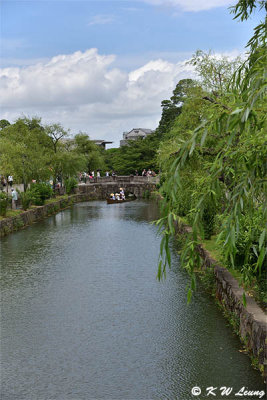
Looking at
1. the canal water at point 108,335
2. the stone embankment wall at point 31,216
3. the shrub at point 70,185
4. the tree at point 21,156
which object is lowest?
the canal water at point 108,335

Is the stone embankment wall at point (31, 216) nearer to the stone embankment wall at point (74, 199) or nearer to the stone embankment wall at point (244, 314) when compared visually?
the stone embankment wall at point (74, 199)

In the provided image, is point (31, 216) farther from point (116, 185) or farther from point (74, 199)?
point (116, 185)

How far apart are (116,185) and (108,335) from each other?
5107 centimetres

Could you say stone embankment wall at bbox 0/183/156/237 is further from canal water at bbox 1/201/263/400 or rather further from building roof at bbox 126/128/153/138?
building roof at bbox 126/128/153/138

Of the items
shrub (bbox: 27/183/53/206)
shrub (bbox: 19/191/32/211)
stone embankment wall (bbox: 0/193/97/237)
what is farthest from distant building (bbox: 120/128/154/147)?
shrub (bbox: 19/191/32/211)

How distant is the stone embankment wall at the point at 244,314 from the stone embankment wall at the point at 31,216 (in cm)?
1512

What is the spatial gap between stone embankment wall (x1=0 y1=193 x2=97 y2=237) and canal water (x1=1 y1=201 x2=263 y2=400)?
5.88 meters

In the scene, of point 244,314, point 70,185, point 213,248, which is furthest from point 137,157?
point 244,314

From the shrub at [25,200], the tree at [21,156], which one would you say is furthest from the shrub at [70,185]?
the shrub at [25,200]

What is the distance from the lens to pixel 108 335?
11133mm

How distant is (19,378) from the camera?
9.06 metres

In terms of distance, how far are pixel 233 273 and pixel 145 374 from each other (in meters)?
4.24

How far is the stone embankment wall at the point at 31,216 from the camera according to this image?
26067 mm

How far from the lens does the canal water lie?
8.67 metres
